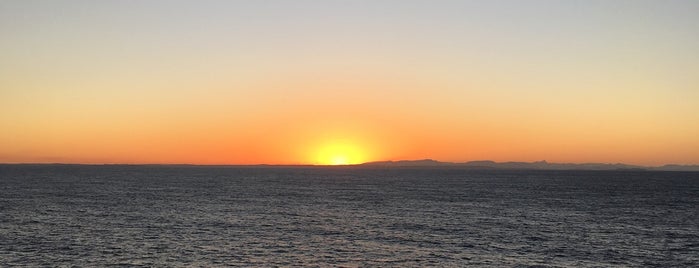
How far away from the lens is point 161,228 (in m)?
75.9

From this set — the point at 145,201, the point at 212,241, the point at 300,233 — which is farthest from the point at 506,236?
the point at 145,201

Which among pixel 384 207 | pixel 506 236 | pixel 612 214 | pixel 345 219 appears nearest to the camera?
pixel 506 236

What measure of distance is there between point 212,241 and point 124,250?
375 inches

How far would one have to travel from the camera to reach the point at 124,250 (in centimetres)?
5862

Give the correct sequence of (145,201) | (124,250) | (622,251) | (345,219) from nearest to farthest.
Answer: (124,250) < (622,251) < (345,219) < (145,201)

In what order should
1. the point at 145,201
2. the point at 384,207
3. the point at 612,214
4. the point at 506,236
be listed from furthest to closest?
the point at 145,201, the point at 384,207, the point at 612,214, the point at 506,236

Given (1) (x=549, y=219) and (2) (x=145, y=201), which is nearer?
(1) (x=549, y=219)

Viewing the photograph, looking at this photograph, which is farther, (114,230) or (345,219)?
(345,219)

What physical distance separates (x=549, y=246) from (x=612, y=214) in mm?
46101

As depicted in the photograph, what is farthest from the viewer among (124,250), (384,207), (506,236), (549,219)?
(384,207)

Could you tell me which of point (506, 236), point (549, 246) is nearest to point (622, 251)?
point (549, 246)

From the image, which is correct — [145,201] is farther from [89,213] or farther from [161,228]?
[161,228]

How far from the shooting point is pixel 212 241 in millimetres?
A: 65312

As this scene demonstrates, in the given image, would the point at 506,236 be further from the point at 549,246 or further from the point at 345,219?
the point at 345,219
